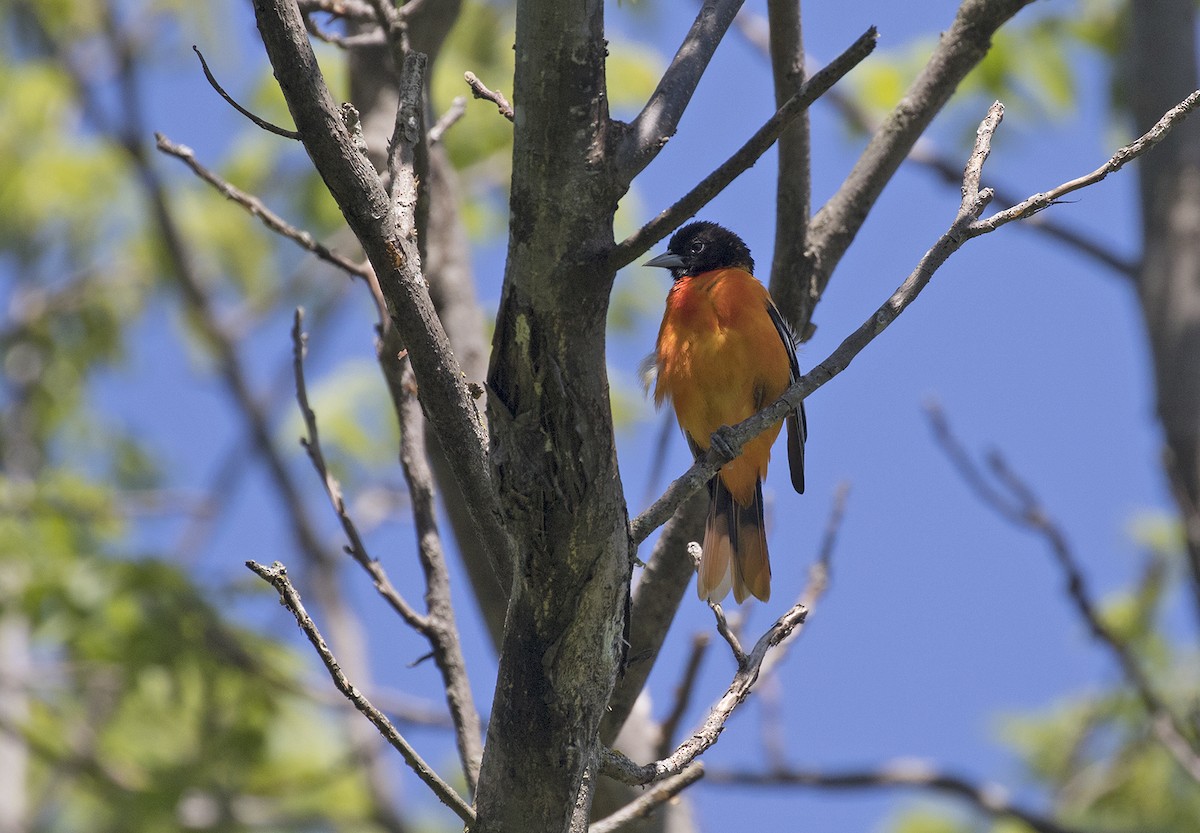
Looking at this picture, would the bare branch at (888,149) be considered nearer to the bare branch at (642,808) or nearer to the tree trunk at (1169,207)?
the bare branch at (642,808)

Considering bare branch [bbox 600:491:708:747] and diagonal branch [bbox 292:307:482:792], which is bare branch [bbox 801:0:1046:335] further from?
diagonal branch [bbox 292:307:482:792]

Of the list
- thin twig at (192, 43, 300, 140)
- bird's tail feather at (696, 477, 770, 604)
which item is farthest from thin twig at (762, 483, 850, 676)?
thin twig at (192, 43, 300, 140)

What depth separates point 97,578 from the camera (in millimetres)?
5500

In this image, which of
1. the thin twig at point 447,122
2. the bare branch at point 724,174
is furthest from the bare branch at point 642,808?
the thin twig at point 447,122

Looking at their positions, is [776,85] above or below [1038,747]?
below

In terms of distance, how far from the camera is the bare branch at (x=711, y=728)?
234 cm

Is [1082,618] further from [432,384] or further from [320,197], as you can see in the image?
[320,197]

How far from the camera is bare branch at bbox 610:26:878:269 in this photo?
2033mm

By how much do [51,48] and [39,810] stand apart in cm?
661

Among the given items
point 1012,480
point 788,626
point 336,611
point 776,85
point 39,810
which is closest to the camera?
point 788,626

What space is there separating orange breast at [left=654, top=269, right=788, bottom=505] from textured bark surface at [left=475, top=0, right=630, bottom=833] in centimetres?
242

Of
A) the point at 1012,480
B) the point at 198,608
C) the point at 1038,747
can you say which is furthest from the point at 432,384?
the point at 1038,747

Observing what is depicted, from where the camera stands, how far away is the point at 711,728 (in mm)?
2451

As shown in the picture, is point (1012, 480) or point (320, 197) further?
point (320, 197)
